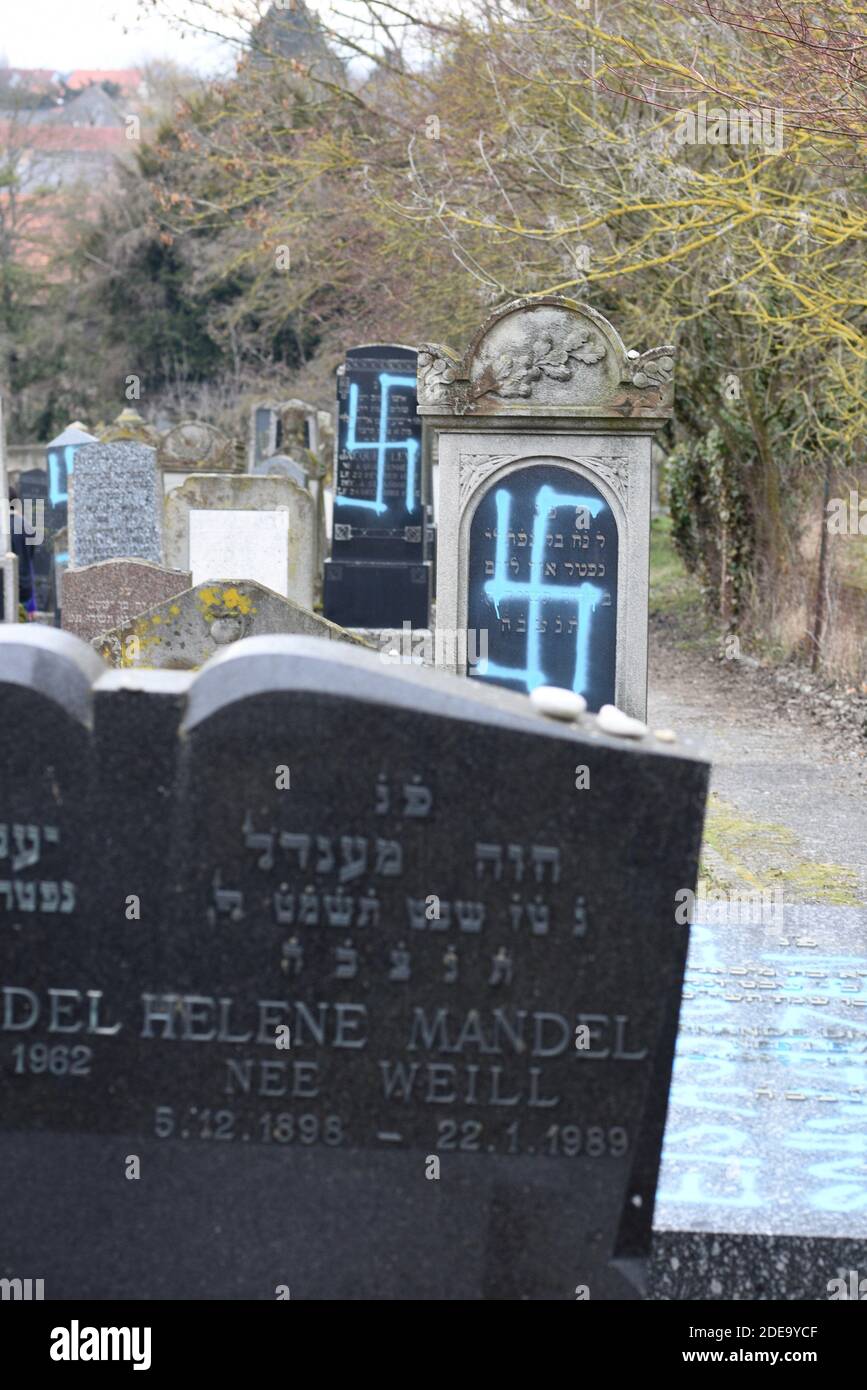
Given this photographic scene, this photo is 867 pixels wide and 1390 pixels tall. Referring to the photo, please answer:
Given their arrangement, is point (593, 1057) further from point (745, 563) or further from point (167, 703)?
point (745, 563)

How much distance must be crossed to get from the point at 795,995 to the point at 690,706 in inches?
345

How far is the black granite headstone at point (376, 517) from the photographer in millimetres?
15305

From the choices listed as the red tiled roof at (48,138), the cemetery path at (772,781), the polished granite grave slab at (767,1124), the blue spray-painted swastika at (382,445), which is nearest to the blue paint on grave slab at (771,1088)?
the polished granite grave slab at (767,1124)

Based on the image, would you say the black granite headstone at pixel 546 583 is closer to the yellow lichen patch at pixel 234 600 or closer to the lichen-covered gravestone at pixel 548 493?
the lichen-covered gravestone at pixel 548 493

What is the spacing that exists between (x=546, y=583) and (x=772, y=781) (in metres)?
2.76

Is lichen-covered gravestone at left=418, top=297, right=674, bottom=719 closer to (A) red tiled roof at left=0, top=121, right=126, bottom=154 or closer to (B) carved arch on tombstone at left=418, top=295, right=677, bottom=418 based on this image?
(B) carved arch on tombstone at left=418, top=295, right=677, bottom=418

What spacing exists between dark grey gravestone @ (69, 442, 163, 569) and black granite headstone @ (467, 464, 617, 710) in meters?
4.26

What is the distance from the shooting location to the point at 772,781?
34.8 ft

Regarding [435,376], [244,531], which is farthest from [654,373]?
[244,531]

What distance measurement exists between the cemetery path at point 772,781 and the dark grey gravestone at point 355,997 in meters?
1.49

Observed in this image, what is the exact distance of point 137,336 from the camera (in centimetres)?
3744

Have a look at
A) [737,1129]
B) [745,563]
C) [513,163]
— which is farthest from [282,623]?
[745,563]

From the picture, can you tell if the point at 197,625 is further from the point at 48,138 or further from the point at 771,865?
the point at 48,138

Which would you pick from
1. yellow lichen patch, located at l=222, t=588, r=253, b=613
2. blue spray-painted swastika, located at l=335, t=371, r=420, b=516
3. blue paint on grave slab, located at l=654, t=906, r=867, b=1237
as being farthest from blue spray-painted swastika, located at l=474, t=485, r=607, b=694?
blue spray-painted swastika, located at l=335, t=371, r=420, b=516
